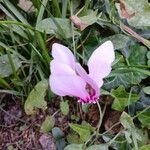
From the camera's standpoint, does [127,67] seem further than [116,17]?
No

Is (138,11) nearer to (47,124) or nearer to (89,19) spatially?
(89,19)

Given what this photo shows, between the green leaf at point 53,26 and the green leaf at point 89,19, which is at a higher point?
the green leaf at point 53,26

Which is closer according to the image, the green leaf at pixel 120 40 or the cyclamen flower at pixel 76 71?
the cyclamen flower at pixel 76 71

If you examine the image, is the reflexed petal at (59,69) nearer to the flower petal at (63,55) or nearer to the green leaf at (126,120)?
the flower petal at (63,55)

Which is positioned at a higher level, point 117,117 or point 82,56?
point 82,56

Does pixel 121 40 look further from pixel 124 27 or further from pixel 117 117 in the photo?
pixel 117 117

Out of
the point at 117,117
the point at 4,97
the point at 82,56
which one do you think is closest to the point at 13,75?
the point at 4,97

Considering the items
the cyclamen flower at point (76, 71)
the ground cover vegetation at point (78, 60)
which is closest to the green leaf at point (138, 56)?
the ground cover vegetation at point (78, 60)
